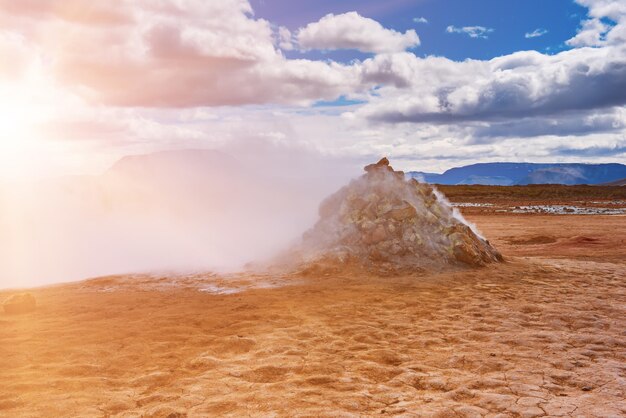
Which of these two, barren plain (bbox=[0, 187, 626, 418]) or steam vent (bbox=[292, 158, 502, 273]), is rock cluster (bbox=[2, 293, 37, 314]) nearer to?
barren plain (bbox=[0, 187, 626, 418])

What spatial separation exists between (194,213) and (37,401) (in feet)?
64.1

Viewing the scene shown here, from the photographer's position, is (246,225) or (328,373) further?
(246,225)

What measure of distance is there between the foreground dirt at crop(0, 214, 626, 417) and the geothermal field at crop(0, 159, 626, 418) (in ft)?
0.10

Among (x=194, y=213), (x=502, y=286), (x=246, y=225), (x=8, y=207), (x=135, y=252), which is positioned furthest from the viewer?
(x=194, y=213)

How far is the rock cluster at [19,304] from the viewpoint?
944cm

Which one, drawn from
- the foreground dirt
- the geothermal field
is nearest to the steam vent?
the geothermal field

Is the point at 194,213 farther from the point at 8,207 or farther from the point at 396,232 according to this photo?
the point at 396,232

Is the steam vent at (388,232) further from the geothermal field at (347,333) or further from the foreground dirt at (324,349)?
the foreground dirt at (324,349)

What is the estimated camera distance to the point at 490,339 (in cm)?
743

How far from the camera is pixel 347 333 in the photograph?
7.86 m

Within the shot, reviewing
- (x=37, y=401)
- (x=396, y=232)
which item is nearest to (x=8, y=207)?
(x=396, y=232)

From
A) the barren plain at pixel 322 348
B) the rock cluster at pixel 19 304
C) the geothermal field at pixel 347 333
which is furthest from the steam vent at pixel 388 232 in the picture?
the rock cluster at pixel 19 304

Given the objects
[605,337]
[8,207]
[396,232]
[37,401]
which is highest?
[8,207]

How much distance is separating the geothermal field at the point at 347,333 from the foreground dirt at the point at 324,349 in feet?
0.10
